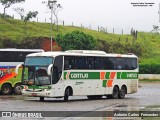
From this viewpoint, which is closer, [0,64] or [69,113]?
[69,113]

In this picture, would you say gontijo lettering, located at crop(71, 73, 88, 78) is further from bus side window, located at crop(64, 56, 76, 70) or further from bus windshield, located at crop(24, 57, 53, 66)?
bus windshield, located at crop(24, 57, 53, 66)

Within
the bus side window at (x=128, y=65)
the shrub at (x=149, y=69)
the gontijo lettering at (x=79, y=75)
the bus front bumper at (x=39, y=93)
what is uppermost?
the bus side window at (x=128, y=65)

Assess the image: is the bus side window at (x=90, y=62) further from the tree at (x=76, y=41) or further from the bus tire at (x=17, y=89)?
the tree at (x=76, y=41)

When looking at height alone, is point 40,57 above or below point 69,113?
above

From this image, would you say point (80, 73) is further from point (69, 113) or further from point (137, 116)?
point (137, 116)

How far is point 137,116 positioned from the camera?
1920cm

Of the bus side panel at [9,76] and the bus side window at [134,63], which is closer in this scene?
the bus side panel at [9,76]

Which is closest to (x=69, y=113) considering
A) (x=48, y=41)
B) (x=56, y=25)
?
(x=48, y=41)

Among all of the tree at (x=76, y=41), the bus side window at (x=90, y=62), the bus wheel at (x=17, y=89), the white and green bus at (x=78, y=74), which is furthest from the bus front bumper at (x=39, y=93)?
the tree at (x=76, y=41)

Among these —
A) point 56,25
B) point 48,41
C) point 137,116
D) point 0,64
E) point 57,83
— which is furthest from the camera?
point 56,25

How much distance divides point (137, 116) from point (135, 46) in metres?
67.4

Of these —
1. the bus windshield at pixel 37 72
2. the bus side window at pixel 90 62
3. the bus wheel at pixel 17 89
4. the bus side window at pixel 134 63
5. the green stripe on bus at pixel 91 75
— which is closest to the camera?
the bus windshield at pixel 37 72

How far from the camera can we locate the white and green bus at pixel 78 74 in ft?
91.7

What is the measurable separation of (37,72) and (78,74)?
113 inches
